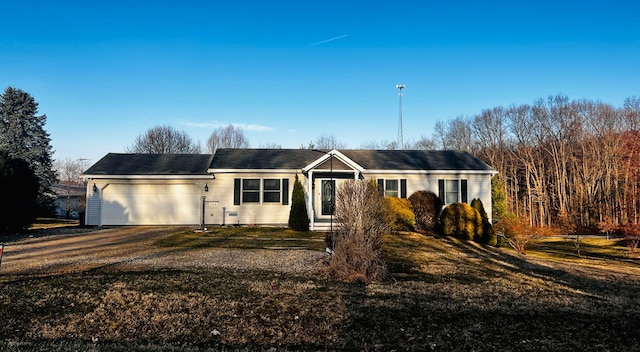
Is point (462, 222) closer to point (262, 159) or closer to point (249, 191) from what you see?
point (249, 191)

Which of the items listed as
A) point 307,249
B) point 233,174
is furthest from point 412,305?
point 233,174

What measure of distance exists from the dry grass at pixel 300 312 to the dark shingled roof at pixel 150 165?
40.7 feet

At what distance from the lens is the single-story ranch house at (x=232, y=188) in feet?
63.4

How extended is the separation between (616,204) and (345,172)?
87.7 ft

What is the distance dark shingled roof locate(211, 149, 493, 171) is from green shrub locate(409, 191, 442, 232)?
7.30ft

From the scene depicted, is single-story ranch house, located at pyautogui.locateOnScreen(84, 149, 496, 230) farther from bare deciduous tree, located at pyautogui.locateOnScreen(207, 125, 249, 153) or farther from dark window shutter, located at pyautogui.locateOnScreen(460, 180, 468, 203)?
bare deciduous tree, located at pyautogui.locateOnScreen(207, 125, 249, 153)

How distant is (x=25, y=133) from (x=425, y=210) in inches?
1175

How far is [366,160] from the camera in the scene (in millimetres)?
21688

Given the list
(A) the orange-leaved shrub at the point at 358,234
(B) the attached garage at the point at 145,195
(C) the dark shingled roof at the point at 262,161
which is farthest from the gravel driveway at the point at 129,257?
(C) the dark shingled roof at the point at 262,161

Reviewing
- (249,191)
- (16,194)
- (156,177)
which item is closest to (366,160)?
(249,191)

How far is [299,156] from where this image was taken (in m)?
21.8

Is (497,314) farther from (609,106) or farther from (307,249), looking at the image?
(609,106)

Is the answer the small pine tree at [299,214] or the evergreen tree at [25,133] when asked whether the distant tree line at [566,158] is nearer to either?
the small pine tree at [299,214]

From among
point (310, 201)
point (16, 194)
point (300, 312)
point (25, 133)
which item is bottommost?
point (300, 312)
